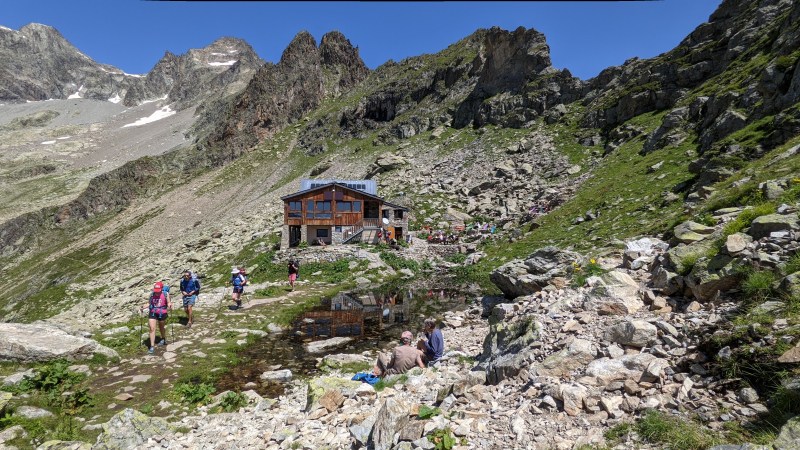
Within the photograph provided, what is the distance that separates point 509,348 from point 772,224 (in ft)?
19.1

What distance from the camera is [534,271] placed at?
53.2ft

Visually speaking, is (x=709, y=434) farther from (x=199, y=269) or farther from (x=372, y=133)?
(x=372, y=133)

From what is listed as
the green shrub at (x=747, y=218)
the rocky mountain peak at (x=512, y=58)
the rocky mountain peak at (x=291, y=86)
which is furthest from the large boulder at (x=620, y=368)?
the rocky mountain peak at (x=291, y=86)

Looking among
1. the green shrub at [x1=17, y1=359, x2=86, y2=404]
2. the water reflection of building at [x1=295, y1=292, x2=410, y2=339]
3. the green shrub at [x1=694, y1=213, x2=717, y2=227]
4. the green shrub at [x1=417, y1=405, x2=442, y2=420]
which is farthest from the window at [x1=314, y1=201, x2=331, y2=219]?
the green shrub at [x1=417, y1=405, x2=442, y2=420]

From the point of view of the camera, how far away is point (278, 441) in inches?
297

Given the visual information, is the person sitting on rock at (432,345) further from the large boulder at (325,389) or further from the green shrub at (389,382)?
the large boulder at (325,389)

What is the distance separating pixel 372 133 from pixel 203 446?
83.2 m

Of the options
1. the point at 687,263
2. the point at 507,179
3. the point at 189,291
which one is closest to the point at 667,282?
the point at 687,263

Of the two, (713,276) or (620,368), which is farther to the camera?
(713,276)

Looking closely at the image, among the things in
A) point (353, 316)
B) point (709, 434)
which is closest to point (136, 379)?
point (353, 316)

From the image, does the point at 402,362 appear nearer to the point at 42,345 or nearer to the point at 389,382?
the point at 389,382

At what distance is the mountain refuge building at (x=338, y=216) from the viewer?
4162cm

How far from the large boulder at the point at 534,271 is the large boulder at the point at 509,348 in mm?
4948

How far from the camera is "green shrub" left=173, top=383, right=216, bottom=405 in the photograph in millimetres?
9898
